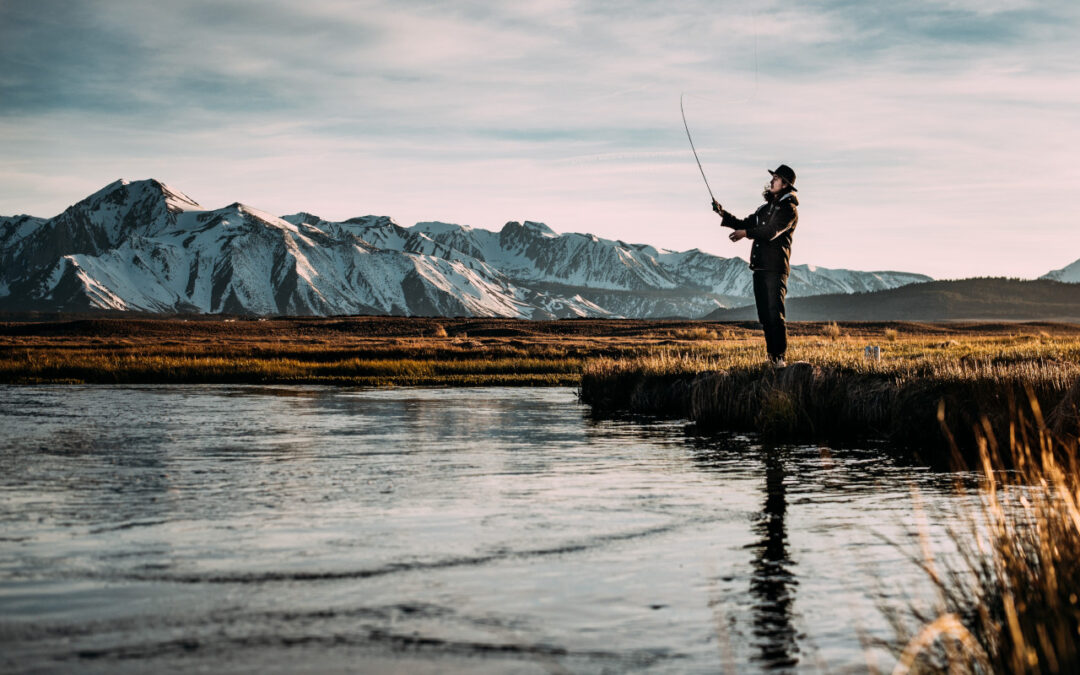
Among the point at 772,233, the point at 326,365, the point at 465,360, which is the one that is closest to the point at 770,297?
the point at 772,233

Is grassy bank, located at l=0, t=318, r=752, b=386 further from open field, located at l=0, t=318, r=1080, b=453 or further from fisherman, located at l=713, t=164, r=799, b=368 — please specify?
fisherman, located at l=713, t=164, r=799, b=368

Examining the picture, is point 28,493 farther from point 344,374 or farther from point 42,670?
point 344,374

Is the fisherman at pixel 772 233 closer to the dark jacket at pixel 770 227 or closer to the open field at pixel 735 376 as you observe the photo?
the dark jacket at pixel 770 227

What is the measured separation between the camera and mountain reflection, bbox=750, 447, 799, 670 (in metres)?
6.68

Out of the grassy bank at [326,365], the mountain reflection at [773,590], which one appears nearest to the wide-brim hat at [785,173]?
the mountain reflection at [773,590]

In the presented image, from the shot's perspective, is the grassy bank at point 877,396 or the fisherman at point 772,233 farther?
the fisherman at point 772,233

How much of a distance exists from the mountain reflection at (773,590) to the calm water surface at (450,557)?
0.03m

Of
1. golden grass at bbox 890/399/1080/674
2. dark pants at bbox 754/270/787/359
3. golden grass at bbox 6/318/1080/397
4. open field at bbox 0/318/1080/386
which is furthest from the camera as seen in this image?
open field at bbox 0/318/1080/386

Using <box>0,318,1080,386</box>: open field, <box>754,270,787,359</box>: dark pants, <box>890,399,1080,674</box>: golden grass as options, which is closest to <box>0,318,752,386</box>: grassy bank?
<box>0,318,1080,386</box>: open field

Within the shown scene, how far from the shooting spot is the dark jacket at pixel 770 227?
20266mm

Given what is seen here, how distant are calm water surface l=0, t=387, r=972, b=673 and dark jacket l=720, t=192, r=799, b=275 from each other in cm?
421

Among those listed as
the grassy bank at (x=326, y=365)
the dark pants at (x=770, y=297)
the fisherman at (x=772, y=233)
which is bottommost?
the grassy bank at (x=326, y=365)

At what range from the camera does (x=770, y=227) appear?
20.2 meters

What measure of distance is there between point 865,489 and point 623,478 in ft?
11.1
